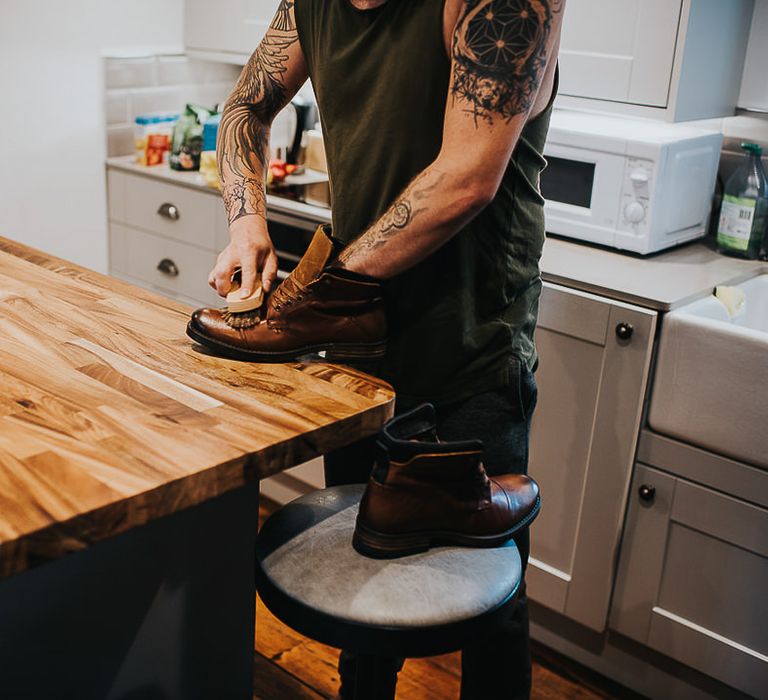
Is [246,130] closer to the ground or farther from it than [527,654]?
farther from it

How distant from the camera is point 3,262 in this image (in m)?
1.76

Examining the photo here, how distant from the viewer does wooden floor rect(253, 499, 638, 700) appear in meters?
2.22

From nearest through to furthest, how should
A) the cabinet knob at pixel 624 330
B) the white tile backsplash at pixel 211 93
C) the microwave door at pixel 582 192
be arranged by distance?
the cabinet knob at pixel 624 330, the microwave door at pixel 582 192, the white tile backsplash at pixel 211 93

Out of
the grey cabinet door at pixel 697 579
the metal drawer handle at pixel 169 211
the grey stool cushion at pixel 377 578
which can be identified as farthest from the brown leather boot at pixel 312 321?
the metal drawer handle at pixel 169 211

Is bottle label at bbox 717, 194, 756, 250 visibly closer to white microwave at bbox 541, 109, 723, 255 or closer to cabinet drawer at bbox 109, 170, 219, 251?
white microwave at bbox 541, 109, 723, 255

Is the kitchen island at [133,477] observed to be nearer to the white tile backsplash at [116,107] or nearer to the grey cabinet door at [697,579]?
the grey cabinet door at [697,579]

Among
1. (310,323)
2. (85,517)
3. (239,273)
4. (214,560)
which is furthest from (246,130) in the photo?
(85,517)

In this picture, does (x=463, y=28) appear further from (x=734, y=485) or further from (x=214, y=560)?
(x=734, y=485)

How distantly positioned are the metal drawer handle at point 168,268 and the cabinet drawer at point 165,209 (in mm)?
82

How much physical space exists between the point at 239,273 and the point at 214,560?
1.37 feet

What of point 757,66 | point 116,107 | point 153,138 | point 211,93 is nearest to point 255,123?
point 757,66

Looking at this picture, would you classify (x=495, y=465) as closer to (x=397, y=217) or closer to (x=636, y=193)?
(x=397, y=217)

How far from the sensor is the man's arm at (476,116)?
1272 millimetres

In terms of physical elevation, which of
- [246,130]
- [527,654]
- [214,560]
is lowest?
[527,654]
